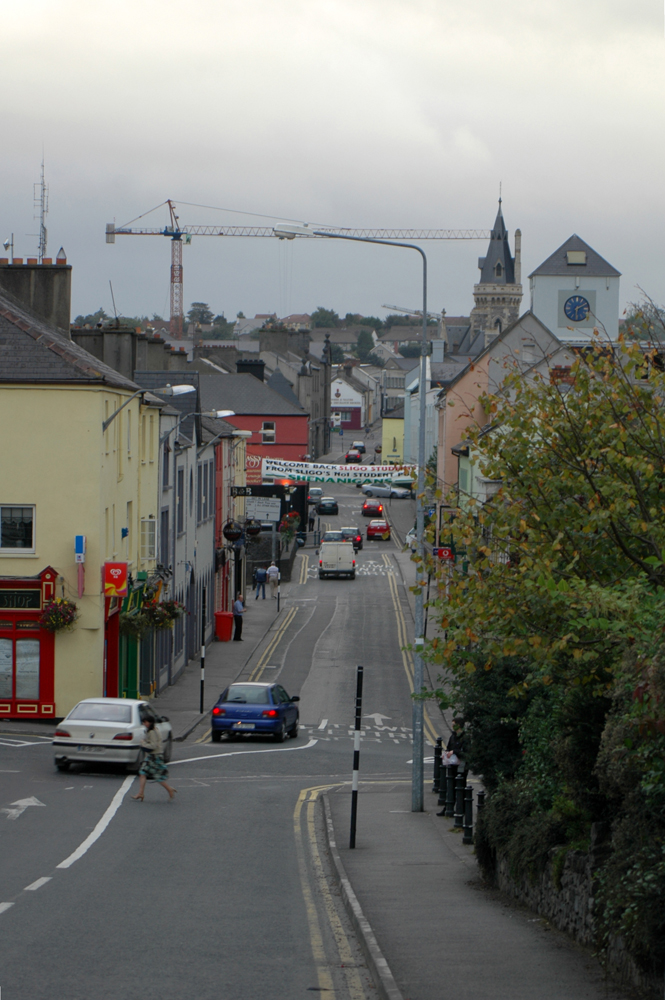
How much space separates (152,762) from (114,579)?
9.83 meters

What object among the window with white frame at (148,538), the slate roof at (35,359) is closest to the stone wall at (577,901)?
the slate roof at (35,359)

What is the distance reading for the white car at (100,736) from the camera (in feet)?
70.1

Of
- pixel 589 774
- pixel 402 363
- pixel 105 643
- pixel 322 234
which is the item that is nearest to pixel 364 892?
pixel 589 774

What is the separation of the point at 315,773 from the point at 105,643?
24.1 ft

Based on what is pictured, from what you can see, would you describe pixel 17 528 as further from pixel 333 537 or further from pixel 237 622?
pixel 333 537

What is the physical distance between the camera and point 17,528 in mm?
28328

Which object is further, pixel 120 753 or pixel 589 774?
pixel 120 753

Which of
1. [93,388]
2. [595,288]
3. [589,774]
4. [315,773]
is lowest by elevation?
[315,773]

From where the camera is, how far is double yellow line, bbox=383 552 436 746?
33.2 m

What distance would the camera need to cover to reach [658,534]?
11906 millimetres

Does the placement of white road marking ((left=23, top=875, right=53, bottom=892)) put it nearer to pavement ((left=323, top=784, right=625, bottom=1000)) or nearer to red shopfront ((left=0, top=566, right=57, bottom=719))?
pavement ((left=323, top=784, right=625, bottom=1000))

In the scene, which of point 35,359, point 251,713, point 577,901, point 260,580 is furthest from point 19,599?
point 260,580

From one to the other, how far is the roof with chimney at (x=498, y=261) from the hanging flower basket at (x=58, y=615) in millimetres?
147629

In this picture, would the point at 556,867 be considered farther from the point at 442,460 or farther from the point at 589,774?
the point at 442,460
